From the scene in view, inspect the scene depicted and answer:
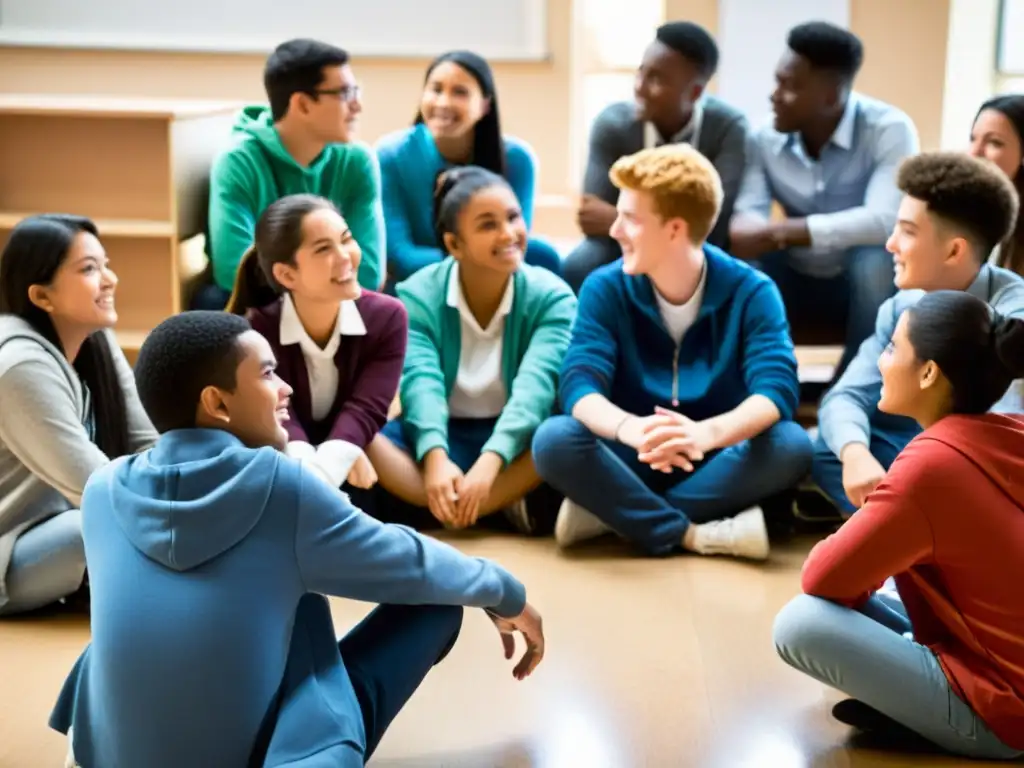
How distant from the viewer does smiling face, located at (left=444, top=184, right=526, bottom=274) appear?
3.04 meters

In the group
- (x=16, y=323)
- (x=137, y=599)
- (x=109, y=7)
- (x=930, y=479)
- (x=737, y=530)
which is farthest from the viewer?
(x=109, y=7)

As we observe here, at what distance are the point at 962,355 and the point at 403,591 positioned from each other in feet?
2.75

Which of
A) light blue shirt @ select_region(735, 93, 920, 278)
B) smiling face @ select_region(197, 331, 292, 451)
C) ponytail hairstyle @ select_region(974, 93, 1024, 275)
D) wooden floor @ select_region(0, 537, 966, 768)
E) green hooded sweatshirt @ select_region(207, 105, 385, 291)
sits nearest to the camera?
smiling face @ select_region(197, 331, 292, 451)

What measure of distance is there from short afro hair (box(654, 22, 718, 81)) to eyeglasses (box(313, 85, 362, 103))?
82 centimetres

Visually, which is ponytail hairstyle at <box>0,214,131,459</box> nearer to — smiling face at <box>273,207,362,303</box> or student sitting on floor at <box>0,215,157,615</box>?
student sitting on floor at <box>0,215,157,615</box>

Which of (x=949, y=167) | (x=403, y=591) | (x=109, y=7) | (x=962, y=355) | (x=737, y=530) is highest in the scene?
(x=109, y=7)

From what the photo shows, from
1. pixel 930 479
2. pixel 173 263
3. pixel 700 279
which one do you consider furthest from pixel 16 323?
pixel 930 479

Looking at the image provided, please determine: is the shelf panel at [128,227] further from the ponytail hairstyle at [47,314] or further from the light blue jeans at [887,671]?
the light blue jeans at [887,671]

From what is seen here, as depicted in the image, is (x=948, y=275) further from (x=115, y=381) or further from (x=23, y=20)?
(x=23, y=20)

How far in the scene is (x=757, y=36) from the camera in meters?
4.67

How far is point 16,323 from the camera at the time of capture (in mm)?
2416

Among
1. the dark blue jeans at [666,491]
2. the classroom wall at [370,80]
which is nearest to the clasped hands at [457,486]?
the dark blue jeans at [666,491]

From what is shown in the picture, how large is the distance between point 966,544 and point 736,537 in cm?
100

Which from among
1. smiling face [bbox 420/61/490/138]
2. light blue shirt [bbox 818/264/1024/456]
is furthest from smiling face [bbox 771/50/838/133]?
light blue shirt [bbox 818/264/1024/456]
